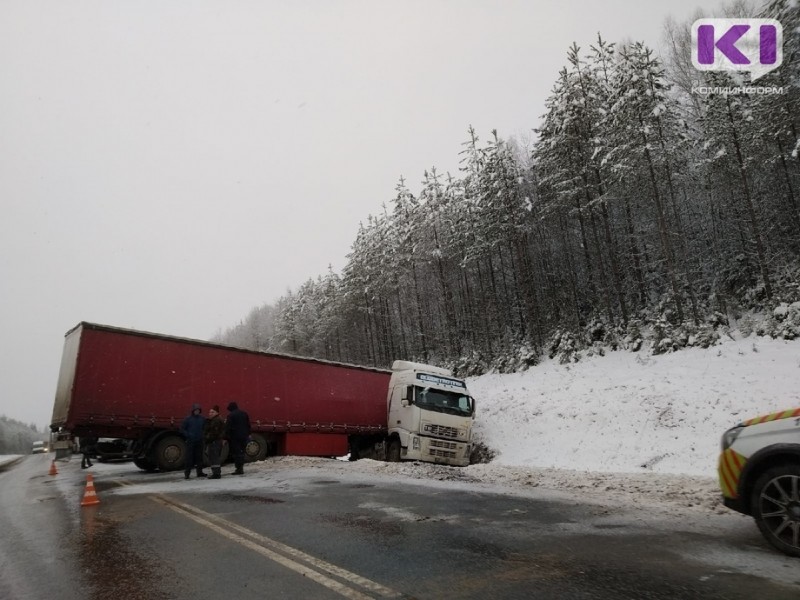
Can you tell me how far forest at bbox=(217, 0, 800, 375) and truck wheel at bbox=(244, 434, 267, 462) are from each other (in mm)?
16361

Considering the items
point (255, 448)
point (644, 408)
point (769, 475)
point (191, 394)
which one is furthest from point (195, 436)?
point (644, 408)

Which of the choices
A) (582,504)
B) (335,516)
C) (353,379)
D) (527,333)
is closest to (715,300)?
(527,333)

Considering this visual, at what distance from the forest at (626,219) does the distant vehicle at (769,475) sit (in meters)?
15.7

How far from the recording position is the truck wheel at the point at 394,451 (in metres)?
16.4

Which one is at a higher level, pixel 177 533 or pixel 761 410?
pixel 761 410

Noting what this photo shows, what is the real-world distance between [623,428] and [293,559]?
526 inches

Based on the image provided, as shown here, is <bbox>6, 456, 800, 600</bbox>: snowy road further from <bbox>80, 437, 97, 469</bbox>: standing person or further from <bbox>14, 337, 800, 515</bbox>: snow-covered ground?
<bbox>80, 437, 97, 469</bbox>: standing person

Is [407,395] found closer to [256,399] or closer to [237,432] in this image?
[256,399]

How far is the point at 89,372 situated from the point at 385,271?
2962cm

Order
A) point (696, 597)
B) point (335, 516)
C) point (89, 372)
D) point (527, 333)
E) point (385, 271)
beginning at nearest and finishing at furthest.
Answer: point (696, 597), point (335, 516), point (89, 372), point (527, 333), point (385, 271)

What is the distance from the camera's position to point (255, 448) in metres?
15.3

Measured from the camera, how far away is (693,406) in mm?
14172

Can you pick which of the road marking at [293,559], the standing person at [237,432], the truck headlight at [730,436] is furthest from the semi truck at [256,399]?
the truck headlight at [730,436]

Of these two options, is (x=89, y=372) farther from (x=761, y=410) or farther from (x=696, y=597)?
(x=761, y=410)
